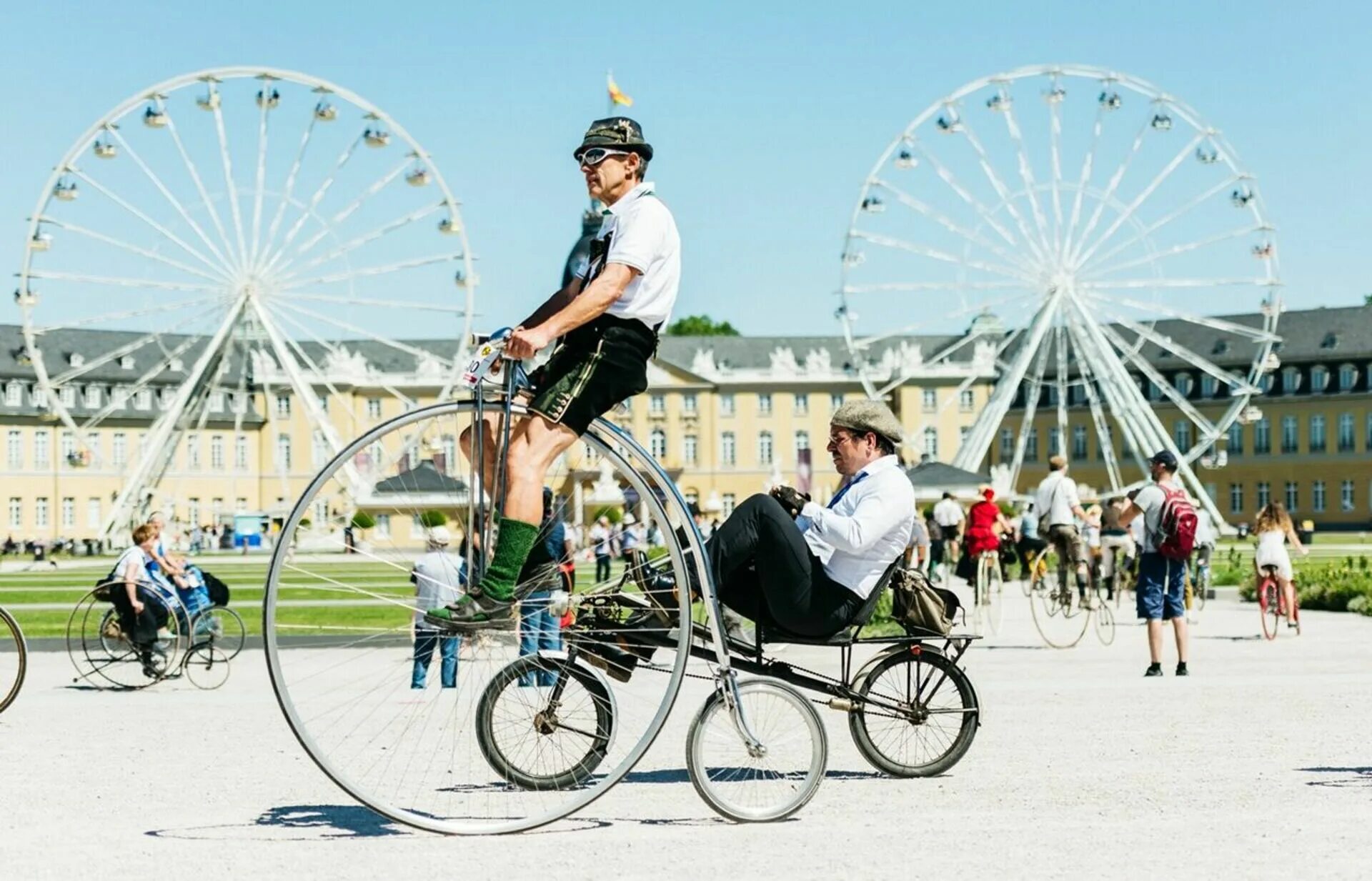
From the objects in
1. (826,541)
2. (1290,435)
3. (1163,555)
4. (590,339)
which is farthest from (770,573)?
(1290,435)

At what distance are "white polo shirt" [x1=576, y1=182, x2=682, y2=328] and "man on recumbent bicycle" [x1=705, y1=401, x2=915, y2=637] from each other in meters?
0.85

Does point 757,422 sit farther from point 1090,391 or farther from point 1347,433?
point 1090,391

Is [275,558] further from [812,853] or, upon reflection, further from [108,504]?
[108,504]

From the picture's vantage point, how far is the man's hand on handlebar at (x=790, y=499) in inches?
316

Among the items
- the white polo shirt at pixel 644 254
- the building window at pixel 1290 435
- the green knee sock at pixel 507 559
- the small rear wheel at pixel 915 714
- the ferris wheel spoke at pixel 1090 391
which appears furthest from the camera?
the building window at pixel 1290 435

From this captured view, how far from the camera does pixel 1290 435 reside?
114750 mm

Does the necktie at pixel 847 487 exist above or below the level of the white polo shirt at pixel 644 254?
below

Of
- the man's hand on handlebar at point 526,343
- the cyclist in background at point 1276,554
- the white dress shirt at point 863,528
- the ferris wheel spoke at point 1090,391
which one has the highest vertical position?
the ferris wheel spoke at point 1090,391

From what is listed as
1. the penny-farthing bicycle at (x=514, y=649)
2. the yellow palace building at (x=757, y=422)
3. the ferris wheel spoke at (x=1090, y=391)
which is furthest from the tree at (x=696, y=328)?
the penny-farthing bicycle at (x=514, y=649)

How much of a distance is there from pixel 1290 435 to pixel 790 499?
112 metres

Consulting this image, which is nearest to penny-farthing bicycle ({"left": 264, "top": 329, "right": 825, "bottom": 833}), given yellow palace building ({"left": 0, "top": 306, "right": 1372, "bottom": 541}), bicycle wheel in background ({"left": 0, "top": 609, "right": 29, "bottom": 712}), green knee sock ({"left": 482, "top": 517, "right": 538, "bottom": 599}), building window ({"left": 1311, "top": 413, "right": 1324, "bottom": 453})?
green knee sock ({"left": 482, "top": 517, "right": 538, "bottom": 599})

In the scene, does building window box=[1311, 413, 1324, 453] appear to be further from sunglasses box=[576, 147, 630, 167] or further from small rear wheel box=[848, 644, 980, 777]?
sunglasses box=[576, 147, 630, 167]

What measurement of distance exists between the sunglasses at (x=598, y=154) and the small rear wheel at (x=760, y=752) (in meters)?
2.03

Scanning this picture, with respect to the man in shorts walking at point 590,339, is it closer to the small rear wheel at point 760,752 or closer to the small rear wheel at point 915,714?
the small rear wheel at point 760,752
